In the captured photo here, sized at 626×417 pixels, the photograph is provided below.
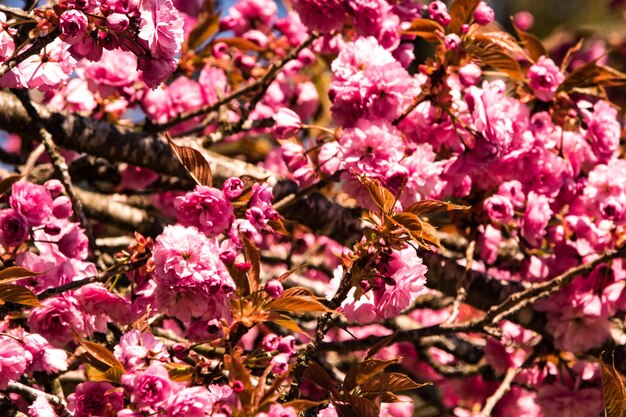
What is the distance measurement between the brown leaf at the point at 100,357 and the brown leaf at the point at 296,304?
29 cm

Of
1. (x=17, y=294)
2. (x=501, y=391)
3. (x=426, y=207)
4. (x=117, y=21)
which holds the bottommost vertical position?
(x=501, y=391)

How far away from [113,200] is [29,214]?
1050 mm

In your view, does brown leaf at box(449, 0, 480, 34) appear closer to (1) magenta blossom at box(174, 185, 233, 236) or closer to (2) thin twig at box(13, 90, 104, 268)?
(1) magenta blossom at box(174, 185, 233, 236)

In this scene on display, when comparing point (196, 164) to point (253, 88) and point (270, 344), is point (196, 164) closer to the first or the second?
point (270, 344)

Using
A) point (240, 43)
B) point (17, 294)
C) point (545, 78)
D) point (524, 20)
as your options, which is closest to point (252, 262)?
point (17, 294)

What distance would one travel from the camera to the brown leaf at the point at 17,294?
168 centimetres

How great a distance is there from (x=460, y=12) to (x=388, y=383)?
3.77ft

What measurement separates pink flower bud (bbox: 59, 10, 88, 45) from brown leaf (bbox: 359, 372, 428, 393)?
82 cm

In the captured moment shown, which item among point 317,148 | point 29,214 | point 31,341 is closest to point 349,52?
point 317,148

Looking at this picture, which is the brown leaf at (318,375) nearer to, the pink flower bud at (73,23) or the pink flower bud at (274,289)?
the pink flower bud at (274,289)

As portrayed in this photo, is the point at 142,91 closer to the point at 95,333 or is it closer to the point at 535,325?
the point at 95,333

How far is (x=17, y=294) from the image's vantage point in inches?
66.6

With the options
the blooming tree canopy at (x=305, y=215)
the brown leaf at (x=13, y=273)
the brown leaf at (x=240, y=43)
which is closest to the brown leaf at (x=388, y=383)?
the blooming tree canopy at (x=305, y=215)

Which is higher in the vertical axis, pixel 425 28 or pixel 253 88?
pixel 425 28
